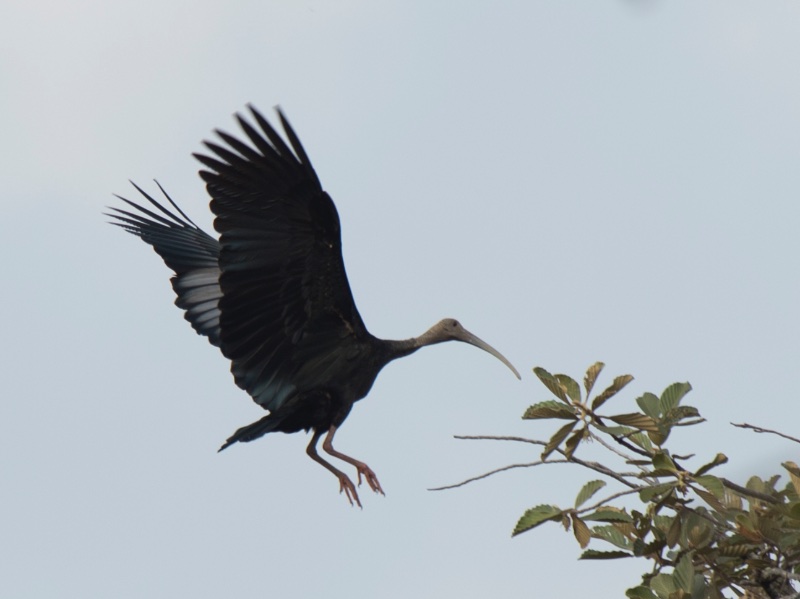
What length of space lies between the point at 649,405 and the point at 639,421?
0.13m

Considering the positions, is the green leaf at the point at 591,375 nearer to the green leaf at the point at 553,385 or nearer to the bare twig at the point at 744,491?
the green leaf at the point at 553,385

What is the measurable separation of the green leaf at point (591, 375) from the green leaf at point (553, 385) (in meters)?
0.10

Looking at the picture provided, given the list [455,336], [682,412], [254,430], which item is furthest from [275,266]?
[682,412]

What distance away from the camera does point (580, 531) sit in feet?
17.3

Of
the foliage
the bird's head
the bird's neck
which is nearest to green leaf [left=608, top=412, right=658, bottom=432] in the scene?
the foliage

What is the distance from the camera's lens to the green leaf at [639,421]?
5.09 m

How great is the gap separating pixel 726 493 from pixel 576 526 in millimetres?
858

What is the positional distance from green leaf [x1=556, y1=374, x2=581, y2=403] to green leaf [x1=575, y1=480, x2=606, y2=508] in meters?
0.40

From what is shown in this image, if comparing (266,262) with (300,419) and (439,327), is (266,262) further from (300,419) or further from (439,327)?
(439,327)

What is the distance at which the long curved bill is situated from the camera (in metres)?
9.99

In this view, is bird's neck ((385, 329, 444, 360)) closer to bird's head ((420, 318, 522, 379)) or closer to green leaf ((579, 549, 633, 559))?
bird's head ((420, 318, 522, 379))

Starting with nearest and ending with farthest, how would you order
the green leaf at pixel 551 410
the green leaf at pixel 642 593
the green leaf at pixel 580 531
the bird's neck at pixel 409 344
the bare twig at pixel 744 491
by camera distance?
the bare twig at pixel 744 491 → the green leaf at pixel 642 593 → the green leaf at pixel 551 410 → the green leaf at pixel 580 531 → the bird's neck at pixel 409 344

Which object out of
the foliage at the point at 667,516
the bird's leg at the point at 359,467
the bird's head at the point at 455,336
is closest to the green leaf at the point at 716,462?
the foliage at the point at 667,516

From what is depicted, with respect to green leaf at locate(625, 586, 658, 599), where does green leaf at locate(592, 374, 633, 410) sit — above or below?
above
